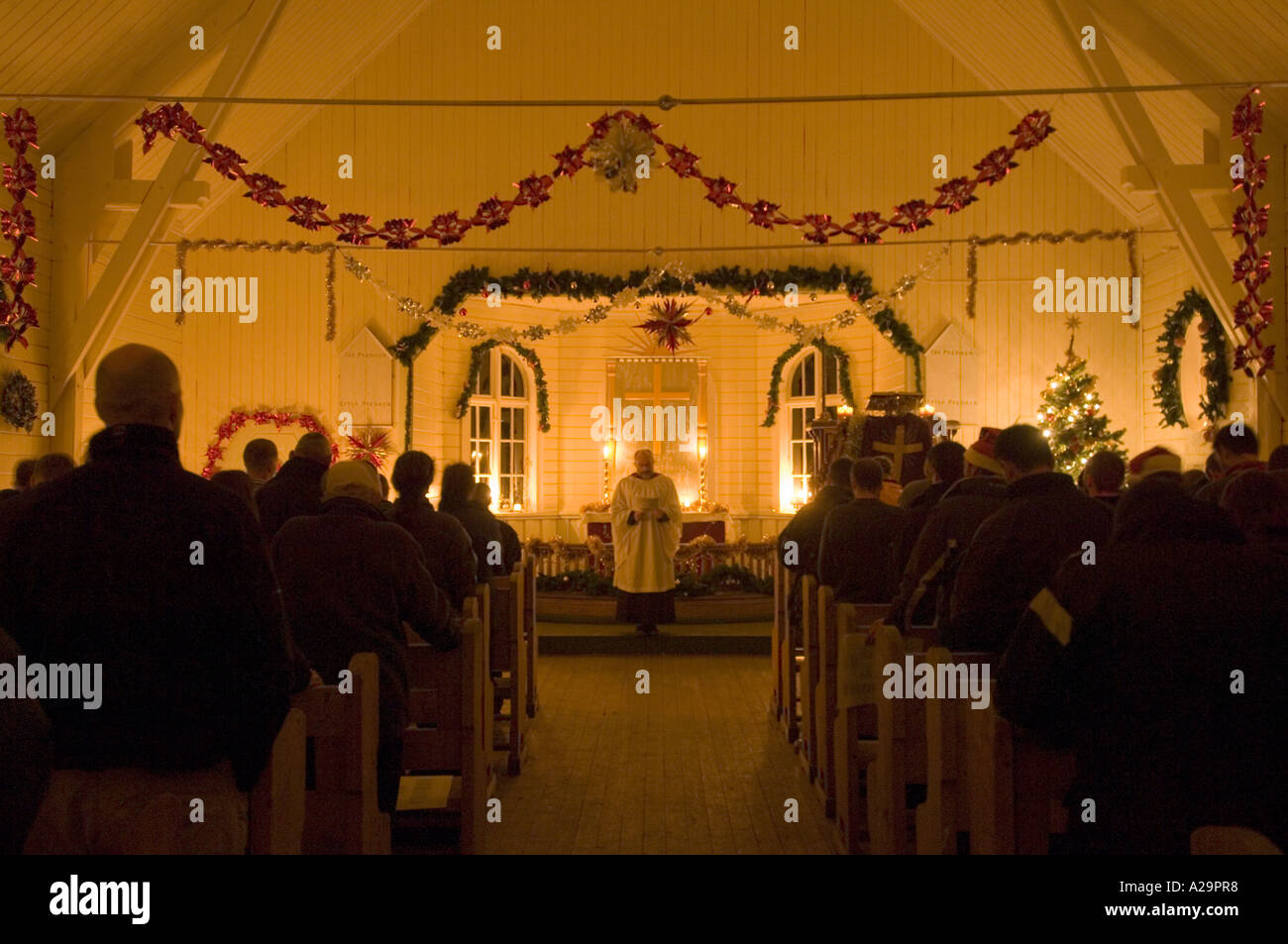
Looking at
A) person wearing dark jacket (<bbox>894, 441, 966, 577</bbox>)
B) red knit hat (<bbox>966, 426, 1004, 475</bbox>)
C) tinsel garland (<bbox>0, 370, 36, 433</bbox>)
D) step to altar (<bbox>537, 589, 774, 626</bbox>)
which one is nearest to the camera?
red knit hat (<bbox>966, 426, 1004, 475</bbox>)

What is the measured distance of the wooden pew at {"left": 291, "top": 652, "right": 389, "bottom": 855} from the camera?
3.04 meters

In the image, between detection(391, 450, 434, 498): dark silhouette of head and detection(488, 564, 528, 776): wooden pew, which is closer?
detection(391, 450, 434, 498): dark silhouette of head

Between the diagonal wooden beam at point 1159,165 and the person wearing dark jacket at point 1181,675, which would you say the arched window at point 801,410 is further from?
the person wearing dark jacket at point 1181,675

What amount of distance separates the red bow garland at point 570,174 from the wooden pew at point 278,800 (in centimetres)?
671

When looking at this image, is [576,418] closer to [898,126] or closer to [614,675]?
[898,126]

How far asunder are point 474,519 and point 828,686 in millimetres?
2461

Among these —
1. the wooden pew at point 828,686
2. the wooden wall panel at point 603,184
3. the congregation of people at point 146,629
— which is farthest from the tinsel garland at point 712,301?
the congregation of people at point 146,629

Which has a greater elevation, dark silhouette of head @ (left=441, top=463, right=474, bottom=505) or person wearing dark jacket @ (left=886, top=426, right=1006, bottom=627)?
dark silhouette of head @ (left=441, top=463, right=474, bottom=505)

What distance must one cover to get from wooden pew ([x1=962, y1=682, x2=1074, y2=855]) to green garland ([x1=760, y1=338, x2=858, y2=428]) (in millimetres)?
11778

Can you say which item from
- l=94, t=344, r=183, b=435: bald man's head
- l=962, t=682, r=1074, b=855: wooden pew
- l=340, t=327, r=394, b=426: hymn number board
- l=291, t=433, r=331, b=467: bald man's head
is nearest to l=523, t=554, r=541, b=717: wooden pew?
l=291, t=433, r=331, b=467: bald man's head

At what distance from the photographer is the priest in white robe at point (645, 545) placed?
1109cm

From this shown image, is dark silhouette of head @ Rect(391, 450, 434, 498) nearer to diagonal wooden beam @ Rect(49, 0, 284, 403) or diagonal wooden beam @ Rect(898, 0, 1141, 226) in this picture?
diagonal wooden beam @ Rect(49, 0, 284, 403)

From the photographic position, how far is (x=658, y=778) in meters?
5.93
